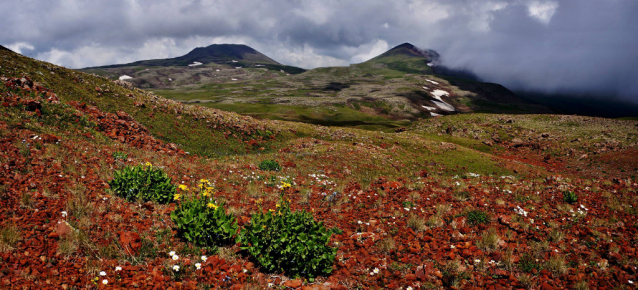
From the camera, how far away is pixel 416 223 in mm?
9062

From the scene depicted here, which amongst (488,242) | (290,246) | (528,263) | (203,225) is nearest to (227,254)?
(203,225)

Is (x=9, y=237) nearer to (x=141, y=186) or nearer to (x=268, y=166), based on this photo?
(x=141, y=186)

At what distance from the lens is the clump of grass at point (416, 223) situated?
8883 millimetres

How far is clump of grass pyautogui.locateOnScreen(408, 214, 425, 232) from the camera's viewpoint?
888 cm

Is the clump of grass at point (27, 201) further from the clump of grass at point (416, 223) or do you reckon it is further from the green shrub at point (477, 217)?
the green shrub at point (477, 217)

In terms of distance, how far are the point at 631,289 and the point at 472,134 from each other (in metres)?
55.4

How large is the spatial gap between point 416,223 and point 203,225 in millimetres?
6771

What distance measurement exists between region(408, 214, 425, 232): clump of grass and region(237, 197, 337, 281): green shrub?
3.87 metres

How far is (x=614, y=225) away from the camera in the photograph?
29.7ft

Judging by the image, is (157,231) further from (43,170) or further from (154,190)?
(43,170)

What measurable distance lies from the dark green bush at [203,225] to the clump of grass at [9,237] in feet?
9.14

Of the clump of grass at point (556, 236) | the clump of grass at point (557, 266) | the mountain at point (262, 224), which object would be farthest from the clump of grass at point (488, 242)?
the clump of grass at point (556, 236)

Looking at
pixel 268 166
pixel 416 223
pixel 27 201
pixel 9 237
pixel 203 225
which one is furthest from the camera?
pixel 268 166

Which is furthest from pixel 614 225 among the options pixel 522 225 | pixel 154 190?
pixel 154 190
